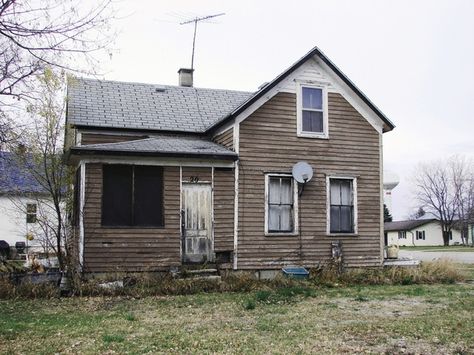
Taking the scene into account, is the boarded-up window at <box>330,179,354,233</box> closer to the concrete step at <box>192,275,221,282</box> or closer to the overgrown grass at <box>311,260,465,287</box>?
the overgrown grass at <box>311,260,465,287</box>

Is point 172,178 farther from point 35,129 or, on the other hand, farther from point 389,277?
point 389,277

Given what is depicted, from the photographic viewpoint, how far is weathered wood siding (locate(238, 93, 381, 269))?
16.4 m

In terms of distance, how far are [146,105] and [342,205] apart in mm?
7371

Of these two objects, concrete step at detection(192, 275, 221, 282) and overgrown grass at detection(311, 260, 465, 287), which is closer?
concrete step at detection(192, 275, 221, 282)

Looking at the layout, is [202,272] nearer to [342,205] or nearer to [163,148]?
[163,148]

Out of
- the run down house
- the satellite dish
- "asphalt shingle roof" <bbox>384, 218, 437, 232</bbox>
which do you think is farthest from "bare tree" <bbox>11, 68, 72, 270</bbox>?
"asphalt shingle roof" <bbox>384, 218, 437, 232</bbox>

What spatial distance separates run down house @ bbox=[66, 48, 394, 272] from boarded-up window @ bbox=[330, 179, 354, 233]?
0.03 metres

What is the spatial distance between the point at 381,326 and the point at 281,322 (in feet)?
5.67

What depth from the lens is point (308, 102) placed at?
17.4 metres

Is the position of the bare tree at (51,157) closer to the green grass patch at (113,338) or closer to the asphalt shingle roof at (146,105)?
the asphalt shingle roof at (146,105)

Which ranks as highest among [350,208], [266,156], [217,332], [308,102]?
[308,102]

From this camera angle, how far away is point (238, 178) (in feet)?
53.5

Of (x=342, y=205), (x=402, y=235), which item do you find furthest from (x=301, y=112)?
Result: (x=402, y=235)

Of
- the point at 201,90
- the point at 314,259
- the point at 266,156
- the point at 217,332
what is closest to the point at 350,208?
the point at 314,259
